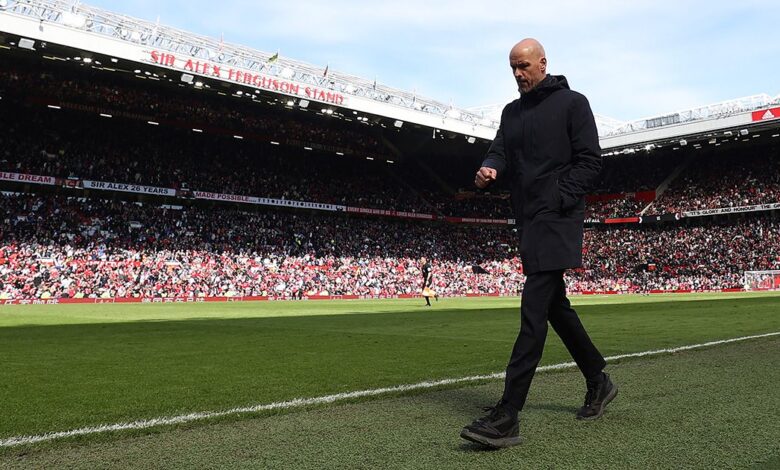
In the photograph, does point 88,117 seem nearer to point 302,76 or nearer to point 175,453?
point 302,76

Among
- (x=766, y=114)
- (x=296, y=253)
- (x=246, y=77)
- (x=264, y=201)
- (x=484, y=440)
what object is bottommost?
(x=296, y=253)

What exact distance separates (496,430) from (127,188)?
125 feet

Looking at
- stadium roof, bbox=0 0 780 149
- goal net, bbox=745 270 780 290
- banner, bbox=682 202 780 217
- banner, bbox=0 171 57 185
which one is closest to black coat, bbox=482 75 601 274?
stadium roof, bbox=0 0 780 149

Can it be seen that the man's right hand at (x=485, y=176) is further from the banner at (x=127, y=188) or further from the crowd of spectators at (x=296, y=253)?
the banner at (x=127, y=188)

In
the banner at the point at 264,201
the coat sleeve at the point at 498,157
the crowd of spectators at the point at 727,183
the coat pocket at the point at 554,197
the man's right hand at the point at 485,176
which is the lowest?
the coat pocket at the point at 554,197

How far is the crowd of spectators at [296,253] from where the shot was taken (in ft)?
100

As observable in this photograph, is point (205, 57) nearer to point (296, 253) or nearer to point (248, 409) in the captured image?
point (296, 253)

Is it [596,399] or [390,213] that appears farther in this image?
[390,213]

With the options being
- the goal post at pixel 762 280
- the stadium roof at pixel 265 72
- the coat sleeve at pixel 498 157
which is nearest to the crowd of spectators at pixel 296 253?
the goal post at pixel 762 280

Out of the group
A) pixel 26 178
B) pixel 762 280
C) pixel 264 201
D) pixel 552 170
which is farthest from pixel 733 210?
pixel 552 170

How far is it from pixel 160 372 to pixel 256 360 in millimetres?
1164

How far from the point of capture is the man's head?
10.9 feet

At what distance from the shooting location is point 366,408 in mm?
3828

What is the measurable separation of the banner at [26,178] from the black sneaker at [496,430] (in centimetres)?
3714
